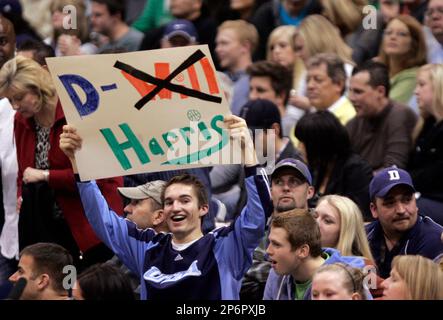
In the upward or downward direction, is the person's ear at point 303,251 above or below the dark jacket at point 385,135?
below

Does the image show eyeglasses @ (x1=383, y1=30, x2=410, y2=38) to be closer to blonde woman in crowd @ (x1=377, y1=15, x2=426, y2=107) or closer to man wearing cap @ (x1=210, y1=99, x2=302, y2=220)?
blonde woman in crowd @ (x1=377, y1=15, x2=426, y2=107)

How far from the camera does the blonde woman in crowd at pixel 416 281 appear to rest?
741 centimetres

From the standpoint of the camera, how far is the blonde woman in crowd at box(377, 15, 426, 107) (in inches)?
449

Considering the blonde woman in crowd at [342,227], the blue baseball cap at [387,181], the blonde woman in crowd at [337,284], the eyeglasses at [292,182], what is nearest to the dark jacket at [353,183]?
the eyeglasses at [292,182]

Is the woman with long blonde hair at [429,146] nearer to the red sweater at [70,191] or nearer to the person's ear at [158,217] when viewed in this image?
the person's ear at [158,217]

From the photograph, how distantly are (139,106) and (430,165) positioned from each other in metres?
2.83

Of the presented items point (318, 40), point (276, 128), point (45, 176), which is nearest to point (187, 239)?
point (45, 176)

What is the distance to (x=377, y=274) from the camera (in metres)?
8.55

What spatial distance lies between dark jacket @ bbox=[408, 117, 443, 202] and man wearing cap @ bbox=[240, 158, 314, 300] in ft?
3.72

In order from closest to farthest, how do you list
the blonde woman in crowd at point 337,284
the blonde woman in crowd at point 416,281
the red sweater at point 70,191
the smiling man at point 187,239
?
1. the blonde woman in crowd at point 337,284
2. the blonde woman in crowd at point 416,281
3. the smiling man at point 187,239
4. the red sweater at point 70,191

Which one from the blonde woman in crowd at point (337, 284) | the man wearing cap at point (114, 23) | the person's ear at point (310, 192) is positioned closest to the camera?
the blonde woman in crowd at point (337, 284)

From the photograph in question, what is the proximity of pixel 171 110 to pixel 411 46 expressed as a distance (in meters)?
3.96

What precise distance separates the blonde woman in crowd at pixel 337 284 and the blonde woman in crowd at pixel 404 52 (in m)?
4.21

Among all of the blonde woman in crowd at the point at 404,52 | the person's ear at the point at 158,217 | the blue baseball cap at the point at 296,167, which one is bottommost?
the person's ear at the point at 158,217
